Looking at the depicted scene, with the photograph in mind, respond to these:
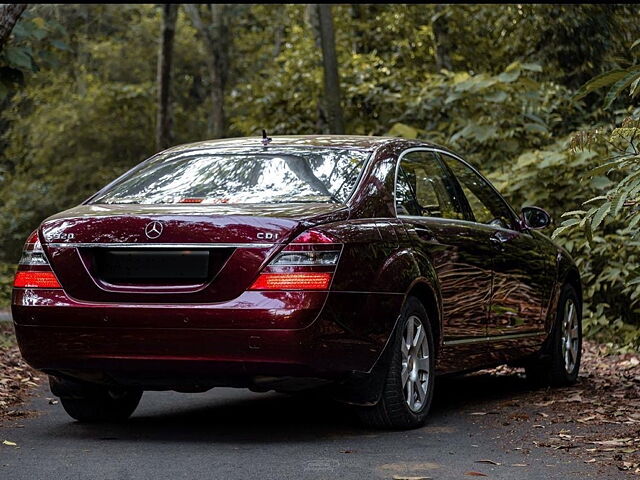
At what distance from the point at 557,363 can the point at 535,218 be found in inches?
41.6

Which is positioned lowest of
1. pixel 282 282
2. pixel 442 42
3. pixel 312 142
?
pixel 282 282

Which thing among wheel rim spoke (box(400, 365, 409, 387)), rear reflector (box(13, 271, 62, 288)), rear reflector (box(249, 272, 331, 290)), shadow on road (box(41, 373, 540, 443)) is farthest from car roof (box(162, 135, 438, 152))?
shadow on road (box(41, 373, 540, 443))

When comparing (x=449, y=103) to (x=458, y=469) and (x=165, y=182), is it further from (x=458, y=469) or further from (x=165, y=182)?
(x=458, y=469)

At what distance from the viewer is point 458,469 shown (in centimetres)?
583

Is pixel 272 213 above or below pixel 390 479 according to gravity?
above

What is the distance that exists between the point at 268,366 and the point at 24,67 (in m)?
5.39

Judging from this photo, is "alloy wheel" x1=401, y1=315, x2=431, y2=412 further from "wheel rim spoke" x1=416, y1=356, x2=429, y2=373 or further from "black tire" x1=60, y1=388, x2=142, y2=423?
"black tire" x1=60, y1=388, x2=142, y2=423

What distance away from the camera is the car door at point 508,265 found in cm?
811

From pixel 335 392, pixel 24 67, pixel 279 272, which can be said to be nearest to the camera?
pixel 279 272

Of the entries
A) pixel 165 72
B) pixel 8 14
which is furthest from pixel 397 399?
pixel 165 72

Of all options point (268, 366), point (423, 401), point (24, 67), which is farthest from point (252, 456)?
point (24, 67)

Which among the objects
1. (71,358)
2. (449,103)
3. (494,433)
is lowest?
(494,433)

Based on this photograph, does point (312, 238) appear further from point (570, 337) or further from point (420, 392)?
point (570, 337)

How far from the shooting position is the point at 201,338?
6.12 m
